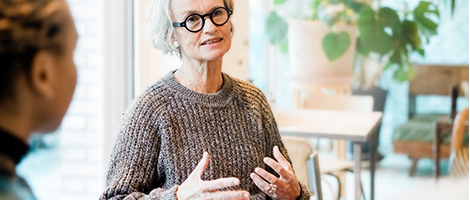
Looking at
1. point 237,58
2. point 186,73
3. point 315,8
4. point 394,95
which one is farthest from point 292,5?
point 186,73

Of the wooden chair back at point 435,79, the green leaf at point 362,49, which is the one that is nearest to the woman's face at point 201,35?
the green leaf at point 362,49

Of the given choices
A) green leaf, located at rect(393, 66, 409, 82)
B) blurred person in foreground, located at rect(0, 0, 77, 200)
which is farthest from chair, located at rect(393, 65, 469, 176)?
blurred person in foreground, located at rect(0, 0, 77, 200)

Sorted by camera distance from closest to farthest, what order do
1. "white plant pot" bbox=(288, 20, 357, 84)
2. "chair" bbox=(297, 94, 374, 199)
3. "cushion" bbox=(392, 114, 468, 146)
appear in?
"chair" bbox=(297, 94, 374, 199)
"white plant pot" bbox=(288, 20, 357, 84)
"cushion" bbox=(392, 114, 468, 146)

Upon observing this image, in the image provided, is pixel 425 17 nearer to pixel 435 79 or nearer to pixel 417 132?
pixel 417 132

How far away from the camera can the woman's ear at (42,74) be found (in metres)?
0.25

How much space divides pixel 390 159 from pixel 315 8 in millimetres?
2037

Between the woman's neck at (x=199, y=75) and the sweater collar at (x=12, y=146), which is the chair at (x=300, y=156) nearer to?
the woman's neck at (x=199, y=75)

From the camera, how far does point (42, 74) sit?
0.82 feet

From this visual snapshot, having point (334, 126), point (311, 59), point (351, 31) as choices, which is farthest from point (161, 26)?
point (351, 31)

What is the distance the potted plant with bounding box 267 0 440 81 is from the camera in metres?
5.01

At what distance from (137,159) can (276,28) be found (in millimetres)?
4057

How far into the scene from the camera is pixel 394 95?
6.73 meters

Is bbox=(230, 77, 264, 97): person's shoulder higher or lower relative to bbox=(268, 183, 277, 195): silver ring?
higher

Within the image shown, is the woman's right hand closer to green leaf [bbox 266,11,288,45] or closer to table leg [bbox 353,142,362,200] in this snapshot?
table leg [bbox 353,142,362,200]
